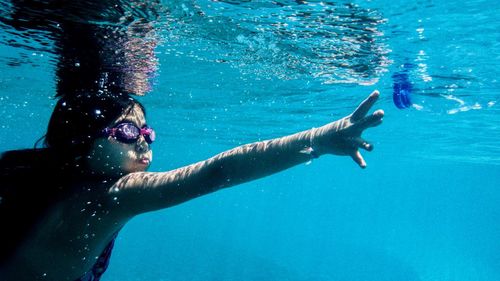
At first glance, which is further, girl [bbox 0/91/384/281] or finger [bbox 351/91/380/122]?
finger [bbox 351/91/380/122]

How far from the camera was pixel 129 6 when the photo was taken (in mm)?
7035

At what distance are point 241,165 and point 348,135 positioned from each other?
1.01m

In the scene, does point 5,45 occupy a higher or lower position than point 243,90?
higher

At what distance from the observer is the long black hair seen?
3076mm

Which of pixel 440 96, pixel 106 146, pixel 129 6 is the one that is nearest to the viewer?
pixel 106 146

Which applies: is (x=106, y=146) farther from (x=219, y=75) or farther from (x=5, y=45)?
(x=219, y=75)

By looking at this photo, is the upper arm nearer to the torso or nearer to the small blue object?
the torso

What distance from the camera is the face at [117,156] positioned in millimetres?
3520

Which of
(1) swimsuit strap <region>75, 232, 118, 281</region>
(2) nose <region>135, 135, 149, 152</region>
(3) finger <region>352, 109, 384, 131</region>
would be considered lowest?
(1) swimsuit strap <region>75, 232, 118, 281</region>

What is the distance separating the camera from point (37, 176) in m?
3.16

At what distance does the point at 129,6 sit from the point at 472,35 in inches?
305

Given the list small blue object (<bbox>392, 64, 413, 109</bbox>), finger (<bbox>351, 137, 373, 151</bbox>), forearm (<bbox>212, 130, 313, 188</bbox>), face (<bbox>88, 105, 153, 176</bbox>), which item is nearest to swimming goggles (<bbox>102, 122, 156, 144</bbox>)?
face (<bbox>88, 105, 153, 176</bbox>)

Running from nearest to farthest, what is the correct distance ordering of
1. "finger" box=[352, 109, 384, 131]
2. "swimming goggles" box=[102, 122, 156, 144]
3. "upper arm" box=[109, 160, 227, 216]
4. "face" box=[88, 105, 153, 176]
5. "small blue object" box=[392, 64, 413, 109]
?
1. "upper arm" box=[109, 160, 227, 216]
2. "finger" box=[352, 109, 384, 131]
3. "face" box=[88, 105, 153, 176]
4. "swimming goggles" box=[102, 122, 156, 144]
5. "small blue object" box=[392, 64, 413, 109]

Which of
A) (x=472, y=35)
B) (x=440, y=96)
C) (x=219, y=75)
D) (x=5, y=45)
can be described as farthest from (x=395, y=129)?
(x=5, y=45)
